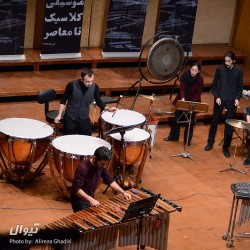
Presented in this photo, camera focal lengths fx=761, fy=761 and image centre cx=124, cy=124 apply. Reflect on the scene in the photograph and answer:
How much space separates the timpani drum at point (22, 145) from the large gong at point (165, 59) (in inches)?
70.1

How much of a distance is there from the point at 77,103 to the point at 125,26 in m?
3.50

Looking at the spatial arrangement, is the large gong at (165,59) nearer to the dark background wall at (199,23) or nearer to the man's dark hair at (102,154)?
the dark background wall at (199,23)

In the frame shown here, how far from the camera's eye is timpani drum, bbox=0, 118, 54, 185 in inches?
366

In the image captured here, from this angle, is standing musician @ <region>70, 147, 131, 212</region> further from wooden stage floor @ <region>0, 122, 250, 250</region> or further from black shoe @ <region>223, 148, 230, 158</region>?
black shoe @ <region>223, 148, 230, 158</region>

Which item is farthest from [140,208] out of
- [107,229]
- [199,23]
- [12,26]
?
[199,23]

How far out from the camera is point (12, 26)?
39.0 feet

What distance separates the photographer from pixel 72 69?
41.7ft

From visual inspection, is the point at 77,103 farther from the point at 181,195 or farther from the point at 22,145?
the point at 181,195

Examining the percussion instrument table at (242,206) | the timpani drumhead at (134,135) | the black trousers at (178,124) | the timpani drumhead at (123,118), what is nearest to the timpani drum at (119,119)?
the timpani drumhead at (123,118)

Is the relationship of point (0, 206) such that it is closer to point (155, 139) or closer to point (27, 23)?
point (155, 139)

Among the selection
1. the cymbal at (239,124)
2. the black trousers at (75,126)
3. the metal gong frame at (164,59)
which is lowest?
the black trousers at (75,126)

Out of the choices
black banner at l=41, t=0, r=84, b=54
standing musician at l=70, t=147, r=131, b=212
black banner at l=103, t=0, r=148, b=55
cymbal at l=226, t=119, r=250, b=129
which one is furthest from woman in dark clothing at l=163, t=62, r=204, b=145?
standing musician at l=70, t=147, r=131, b=212

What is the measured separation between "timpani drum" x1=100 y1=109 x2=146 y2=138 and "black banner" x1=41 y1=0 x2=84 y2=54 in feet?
8.61

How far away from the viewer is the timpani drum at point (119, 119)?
9797mm
